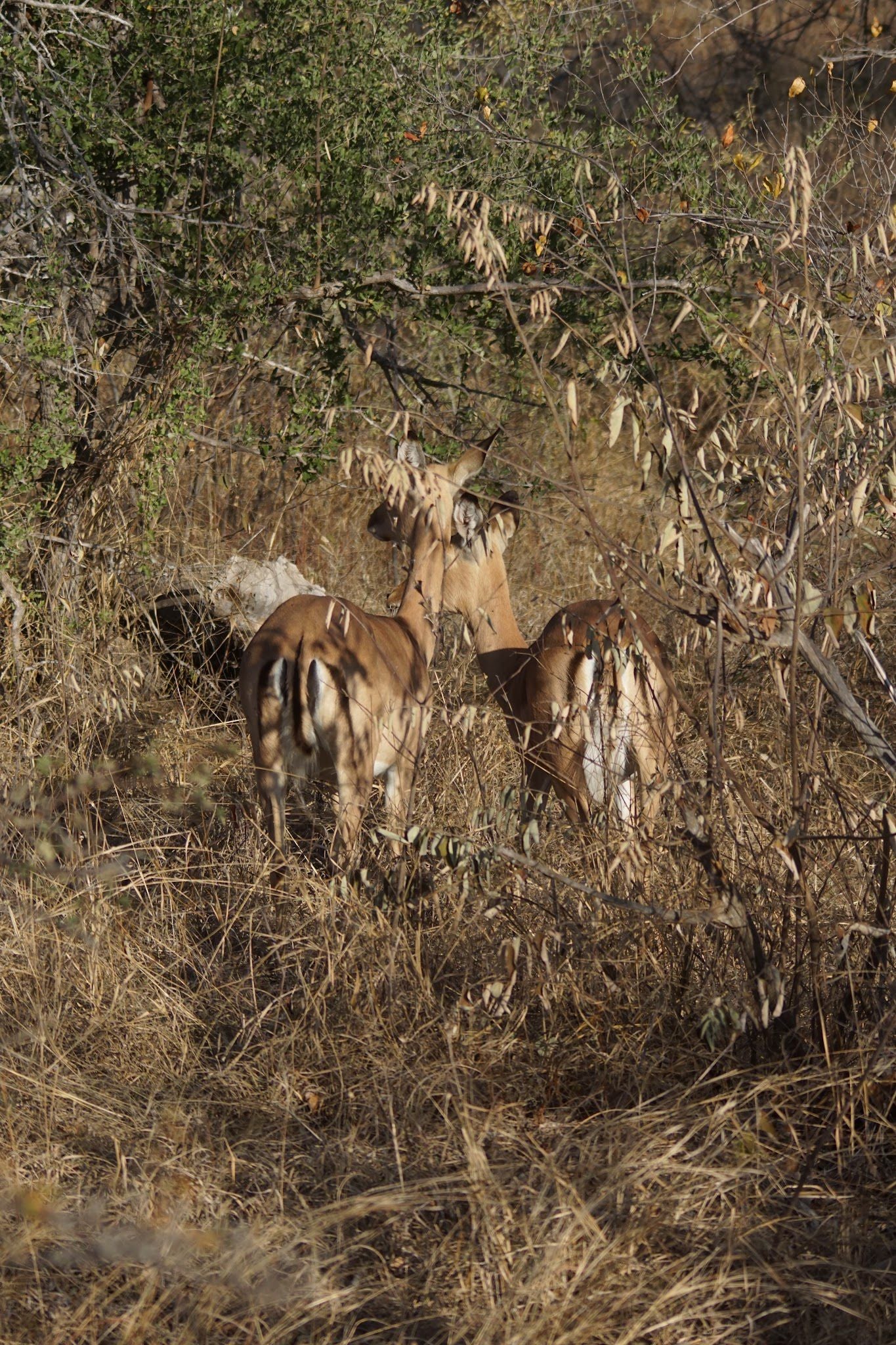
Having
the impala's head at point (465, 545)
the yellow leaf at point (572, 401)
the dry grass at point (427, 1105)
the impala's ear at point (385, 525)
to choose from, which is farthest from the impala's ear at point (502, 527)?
the yellow leaf at point (572, 401)

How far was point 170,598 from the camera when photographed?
643 cm

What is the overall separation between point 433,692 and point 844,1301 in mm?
2318

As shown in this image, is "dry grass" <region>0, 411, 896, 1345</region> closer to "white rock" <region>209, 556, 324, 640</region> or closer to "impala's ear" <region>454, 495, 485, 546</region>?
"impala's ear" <region>454, 495, 485, 546</region>

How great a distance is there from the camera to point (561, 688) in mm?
4645

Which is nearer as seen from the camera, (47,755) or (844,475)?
(844,475)

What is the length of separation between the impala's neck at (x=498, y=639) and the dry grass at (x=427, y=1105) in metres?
0.51

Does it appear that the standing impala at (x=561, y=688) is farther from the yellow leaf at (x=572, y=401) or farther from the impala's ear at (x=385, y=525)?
the yellow leaf at (x=572, y=401)

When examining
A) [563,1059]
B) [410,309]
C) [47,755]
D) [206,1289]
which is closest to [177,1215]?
[206,1289]

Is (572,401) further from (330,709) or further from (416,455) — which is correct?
(416,455)

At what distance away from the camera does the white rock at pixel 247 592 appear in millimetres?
6387

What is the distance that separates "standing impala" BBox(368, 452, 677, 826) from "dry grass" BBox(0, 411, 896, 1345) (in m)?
0.23

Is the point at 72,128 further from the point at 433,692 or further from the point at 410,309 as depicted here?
the point at 433,692

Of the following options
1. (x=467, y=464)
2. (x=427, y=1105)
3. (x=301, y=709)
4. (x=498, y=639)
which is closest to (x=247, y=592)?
(x=498, y=639)

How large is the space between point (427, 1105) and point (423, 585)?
2451 millimetres
